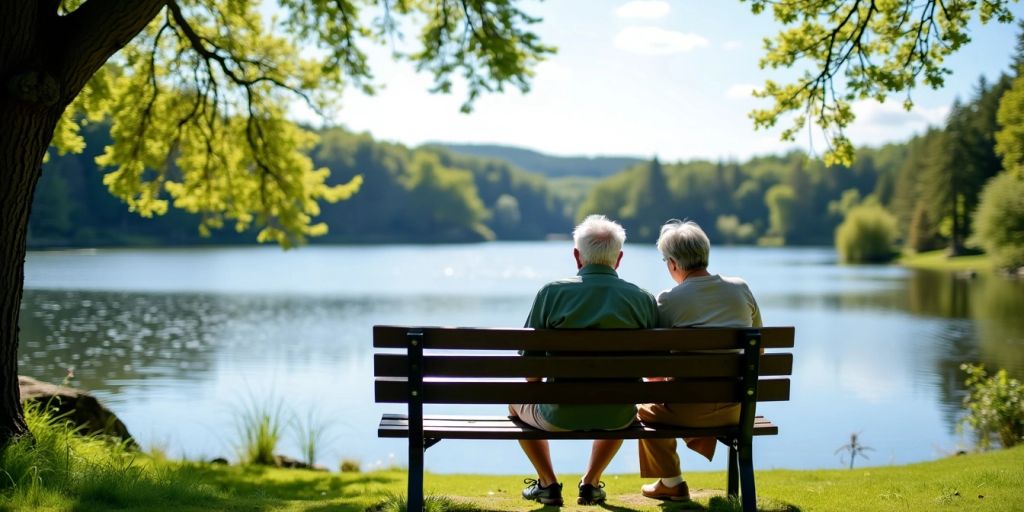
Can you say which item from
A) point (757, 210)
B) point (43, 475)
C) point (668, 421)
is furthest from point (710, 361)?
point (757, 210)

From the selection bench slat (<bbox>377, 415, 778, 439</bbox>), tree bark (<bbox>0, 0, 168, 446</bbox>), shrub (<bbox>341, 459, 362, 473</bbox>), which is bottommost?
shrub (<bbox>341, 459, 362, 473</bbox>)

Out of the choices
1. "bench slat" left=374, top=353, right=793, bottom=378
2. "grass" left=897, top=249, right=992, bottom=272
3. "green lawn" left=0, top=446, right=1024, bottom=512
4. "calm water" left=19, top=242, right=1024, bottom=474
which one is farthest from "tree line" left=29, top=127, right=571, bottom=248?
"bench slat" left=374, top=353, right=793, bottom=378

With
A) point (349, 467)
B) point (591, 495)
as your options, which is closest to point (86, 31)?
point (591, 495)

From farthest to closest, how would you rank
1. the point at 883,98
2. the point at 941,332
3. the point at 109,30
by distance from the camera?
1. the point at 941,332
2. the point at 883,98
3. the point at 109,30

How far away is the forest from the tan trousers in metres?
68.9

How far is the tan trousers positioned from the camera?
4801 mm

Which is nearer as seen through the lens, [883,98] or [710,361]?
[710,361]

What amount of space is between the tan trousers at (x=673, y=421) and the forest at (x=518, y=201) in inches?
2713

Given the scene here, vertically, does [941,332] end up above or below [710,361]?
below

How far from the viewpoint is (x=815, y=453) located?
470 inches

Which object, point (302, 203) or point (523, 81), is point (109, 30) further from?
point (302, 203)

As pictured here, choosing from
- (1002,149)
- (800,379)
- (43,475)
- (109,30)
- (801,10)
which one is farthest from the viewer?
(1002,149)

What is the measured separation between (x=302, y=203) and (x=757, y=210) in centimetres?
14664

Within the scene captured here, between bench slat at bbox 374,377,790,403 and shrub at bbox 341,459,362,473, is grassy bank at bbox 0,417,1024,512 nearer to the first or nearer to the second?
bench slat at bbox 374,377,790,403
